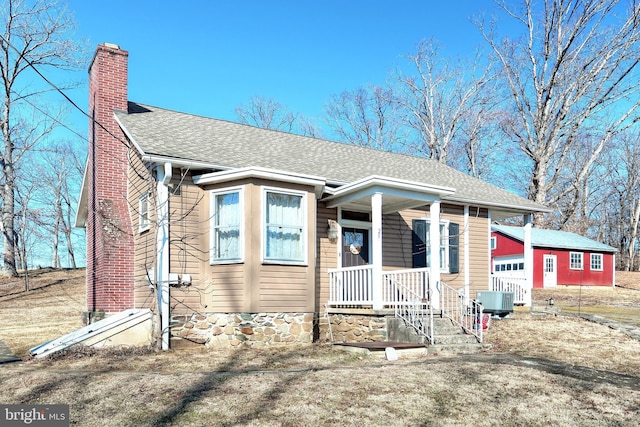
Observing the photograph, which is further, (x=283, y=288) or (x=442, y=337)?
(x=283, y=288)

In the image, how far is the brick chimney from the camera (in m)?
11.9

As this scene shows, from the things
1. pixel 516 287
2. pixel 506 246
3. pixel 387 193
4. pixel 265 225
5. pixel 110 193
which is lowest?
pixel 516 287

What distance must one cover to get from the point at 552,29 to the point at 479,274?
1688cm

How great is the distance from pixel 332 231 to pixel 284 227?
67.1 inches

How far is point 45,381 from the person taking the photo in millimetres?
7051

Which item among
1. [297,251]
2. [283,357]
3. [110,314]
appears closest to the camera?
[283,357]

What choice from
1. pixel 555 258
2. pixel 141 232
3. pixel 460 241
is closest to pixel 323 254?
pixel 141 232

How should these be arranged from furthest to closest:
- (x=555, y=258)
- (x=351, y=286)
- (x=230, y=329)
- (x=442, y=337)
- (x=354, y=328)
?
(x=555, y=258) → (x=351, y=286) → (x=354, y=328) → (x=230, y=329) → (x=442, y=337)

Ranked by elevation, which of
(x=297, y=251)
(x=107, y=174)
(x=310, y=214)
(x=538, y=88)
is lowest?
(x=297, y=251)

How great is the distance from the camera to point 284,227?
10.8 m

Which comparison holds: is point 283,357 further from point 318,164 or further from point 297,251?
point 318,164

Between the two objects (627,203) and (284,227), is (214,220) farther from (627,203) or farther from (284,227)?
(627,203)

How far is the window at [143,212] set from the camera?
1112 cm

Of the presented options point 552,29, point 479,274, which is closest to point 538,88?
point 552,29
